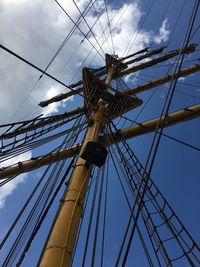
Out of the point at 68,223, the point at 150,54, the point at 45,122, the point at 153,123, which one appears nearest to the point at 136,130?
the point at 153,123

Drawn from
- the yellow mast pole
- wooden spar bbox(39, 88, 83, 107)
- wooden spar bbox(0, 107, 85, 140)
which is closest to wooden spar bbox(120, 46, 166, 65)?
wooden spar bbox(39, 88, 83, 107)

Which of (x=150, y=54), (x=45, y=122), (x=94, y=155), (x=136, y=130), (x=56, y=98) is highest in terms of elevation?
(x=150, y=54)

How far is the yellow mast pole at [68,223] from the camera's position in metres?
3.55

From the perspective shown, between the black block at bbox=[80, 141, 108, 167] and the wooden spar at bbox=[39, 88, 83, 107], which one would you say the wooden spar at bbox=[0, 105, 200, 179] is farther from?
the wooden spar at bbox=[39, 88, 83, 107]

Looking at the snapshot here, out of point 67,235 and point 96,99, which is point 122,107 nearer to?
point 96,99

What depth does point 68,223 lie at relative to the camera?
4.07m

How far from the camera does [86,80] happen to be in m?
8.03

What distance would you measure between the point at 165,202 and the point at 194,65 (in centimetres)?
764

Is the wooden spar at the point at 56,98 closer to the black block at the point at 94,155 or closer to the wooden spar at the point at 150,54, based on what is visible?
the wooden spar at the point at 150,54

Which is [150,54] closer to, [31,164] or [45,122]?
[45,122]

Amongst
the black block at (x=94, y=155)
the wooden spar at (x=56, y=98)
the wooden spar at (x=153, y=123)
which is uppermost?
the wooden spar at (x=56, y=98)

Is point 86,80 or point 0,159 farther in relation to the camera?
point 86,80

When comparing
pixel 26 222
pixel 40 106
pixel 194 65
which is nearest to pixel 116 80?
pixel 194 65

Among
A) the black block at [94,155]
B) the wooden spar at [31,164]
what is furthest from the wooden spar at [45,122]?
the black block at [94,155]
